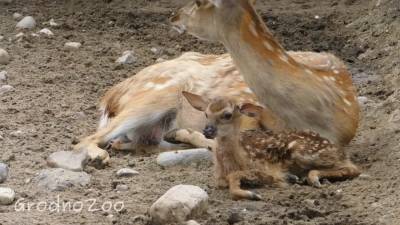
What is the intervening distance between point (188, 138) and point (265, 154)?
1292 millimetres

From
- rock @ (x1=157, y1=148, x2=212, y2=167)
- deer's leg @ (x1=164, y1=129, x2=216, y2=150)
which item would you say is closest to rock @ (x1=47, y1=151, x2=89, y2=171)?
rock @ (x1=157, y1=148, x2=212, y2=167)

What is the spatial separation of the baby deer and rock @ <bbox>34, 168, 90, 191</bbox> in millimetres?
779

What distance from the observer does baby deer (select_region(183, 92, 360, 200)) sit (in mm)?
6180

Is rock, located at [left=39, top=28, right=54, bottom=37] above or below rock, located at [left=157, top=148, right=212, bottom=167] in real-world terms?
below

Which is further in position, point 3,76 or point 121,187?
point 3,76

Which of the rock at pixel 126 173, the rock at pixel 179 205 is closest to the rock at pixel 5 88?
the rock at pixel 126 173

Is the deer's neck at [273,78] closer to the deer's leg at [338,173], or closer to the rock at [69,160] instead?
the deer's leg at [338,173]

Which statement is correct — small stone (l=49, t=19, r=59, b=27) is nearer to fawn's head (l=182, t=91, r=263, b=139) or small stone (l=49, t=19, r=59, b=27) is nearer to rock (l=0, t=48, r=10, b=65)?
rock (l=0, t=48, r=10, b=65)

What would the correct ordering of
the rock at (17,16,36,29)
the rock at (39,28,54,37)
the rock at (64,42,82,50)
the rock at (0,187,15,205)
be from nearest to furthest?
1. the rock at (0,187,15,205)
2. the rock at (64,42,82,50)
3. the rock at (39,28,54,37)
4. the rock at (17,16,36,29)

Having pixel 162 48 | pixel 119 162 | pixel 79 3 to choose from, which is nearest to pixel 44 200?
pixel 119 162

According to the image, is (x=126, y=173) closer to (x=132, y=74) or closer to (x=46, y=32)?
(x=132, y=74)

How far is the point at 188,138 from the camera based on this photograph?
748cm

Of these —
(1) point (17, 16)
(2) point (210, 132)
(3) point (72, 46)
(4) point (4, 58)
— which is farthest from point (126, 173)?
(1) point (17, 16)

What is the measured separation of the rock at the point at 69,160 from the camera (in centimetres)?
662
